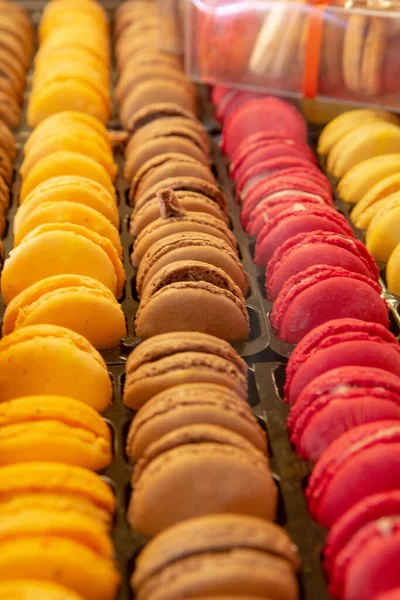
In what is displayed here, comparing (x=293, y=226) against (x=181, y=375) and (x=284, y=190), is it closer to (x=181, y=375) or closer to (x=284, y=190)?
(x=284, y=190)

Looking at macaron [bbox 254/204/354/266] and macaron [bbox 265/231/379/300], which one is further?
macaron [bbox 254/204/354/266]

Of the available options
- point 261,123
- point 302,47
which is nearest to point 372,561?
point 261,123

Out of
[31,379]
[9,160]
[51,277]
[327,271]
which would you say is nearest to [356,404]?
[327,271]

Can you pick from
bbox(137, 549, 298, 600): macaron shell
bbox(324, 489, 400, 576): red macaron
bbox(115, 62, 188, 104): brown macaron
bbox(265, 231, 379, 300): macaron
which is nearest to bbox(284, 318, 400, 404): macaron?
bbox(265, 231, 379, 300): macaron

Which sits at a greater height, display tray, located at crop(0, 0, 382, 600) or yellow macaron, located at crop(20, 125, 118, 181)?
yellow macaron, located at crop(20, 125, 118, 181)

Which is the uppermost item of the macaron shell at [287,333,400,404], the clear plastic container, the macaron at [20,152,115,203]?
the clear plastic container

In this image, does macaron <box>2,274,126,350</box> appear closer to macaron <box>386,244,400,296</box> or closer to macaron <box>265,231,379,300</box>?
macaron <box>265,231,379,300</box>

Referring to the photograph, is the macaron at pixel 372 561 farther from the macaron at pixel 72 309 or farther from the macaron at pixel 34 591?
the macaron at pixel 72 309

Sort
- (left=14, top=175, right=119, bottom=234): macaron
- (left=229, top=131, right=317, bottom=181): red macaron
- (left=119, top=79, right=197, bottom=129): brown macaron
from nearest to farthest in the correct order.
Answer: (left=14, top=175, right=119, bottom=234): macaron < (left=229, top=131, right=317, bottom=181): red macaron < (left=119, top=79, right=197, bottom=129): brown macaron

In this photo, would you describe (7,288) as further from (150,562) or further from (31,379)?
(150,562)
